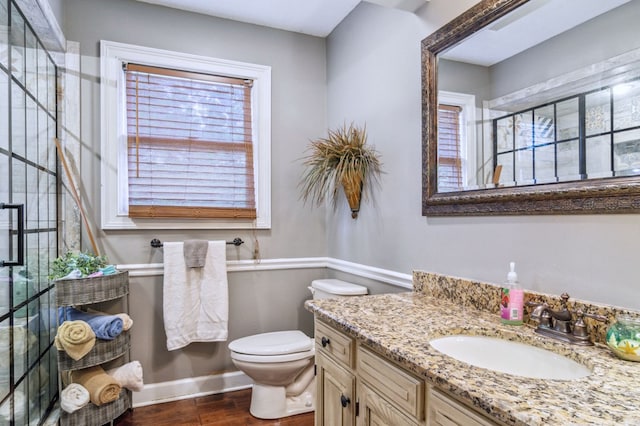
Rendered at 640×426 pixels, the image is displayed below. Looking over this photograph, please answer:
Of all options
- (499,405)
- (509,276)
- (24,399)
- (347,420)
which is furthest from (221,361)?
(499,405)

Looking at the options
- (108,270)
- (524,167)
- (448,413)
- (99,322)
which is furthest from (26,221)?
(524,167)

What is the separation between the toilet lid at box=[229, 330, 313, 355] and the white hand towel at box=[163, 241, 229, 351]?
28cm

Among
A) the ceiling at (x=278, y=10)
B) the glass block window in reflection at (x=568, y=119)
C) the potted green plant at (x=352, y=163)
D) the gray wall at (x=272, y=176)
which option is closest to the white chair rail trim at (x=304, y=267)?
the gray wall at (x=272, y=176)

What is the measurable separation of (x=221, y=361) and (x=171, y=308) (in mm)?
571

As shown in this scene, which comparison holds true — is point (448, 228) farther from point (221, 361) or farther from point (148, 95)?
point (148, 95)

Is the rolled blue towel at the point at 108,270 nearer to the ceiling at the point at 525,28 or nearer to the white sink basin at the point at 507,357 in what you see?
the white sink basin at the point at 507,357

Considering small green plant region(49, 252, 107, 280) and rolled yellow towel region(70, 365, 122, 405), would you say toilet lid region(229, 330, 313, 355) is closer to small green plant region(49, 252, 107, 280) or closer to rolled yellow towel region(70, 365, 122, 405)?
rolled yellow towel region(70, 365, 122, 405)

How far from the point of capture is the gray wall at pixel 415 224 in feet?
3.76

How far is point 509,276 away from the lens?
1.35 m

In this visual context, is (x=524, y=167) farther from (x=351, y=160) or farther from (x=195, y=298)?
(x=195, y=298)

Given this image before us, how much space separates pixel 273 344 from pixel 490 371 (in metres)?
1.64

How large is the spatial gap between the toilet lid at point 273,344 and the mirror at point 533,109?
1120mm

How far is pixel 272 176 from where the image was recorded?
9.46 feet

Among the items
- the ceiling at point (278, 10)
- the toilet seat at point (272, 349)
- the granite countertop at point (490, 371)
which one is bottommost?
the toilet seat at point (272, 349)
